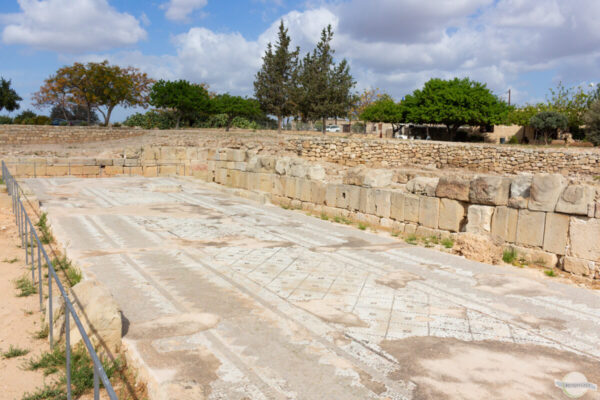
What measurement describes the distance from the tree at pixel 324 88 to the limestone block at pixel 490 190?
32906 mm

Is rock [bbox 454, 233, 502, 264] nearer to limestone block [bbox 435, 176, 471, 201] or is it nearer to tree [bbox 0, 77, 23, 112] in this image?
limestone block [bbox 435, 176, 471, 201]

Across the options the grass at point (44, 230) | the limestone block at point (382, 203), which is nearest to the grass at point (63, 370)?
the grass at point (44, 230)

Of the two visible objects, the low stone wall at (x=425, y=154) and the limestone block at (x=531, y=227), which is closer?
the limestone block at (x=531, y=227)

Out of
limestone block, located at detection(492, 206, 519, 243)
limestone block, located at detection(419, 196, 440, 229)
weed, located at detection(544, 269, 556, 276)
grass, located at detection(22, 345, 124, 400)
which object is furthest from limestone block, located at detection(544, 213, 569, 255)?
grass, located at detection(22, 345, 124, 400)

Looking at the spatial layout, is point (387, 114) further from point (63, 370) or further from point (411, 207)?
point (63, 370)

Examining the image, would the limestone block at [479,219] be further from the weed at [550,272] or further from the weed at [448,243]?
the weed at [550,272]

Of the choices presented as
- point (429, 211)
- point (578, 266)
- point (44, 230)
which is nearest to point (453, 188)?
point (429, 211)

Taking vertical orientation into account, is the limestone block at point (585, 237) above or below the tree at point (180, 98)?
below

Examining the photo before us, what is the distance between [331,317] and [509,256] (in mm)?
4188

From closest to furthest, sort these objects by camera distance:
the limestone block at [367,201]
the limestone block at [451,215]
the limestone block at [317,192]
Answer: the limestone block at [451,215]
the limestone block at [367,201]
the limestone block at [317,192]

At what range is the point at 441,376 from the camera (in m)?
3.68

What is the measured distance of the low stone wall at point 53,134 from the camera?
95.3 ft

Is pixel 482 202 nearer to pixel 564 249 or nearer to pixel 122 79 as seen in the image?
pixel 564 249

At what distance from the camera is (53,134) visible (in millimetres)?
30641
